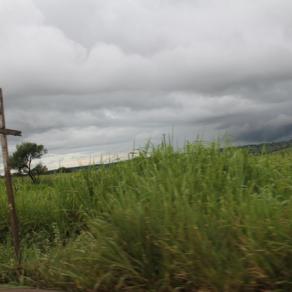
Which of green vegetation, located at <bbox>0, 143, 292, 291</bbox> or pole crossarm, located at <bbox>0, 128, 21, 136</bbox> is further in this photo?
pole crossarm, located at <bbox>0, 128, 21, 136</bbox>

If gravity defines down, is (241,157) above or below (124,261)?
above

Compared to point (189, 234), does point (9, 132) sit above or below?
above

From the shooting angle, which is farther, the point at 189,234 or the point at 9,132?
the point at 9,132

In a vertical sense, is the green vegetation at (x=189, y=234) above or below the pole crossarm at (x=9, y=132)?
below

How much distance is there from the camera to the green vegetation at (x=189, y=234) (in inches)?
169

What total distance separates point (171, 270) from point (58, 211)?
4.33 meters

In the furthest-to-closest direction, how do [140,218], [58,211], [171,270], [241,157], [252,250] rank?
1. [58,211]
2. [241,157]
3. [140,218]
4. [171,270]
5. [252,250]

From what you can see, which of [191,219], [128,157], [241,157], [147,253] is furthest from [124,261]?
[128,157]

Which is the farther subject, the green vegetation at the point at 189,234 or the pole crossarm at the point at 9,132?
the pole crossarm at the point at 9,132

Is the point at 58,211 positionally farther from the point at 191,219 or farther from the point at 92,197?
the point at 191,219

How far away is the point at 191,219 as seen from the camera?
15.7 feet

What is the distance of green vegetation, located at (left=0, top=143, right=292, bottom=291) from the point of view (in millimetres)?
4293

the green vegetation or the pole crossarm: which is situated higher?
the pole crossarm

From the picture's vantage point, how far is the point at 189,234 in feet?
15.2
